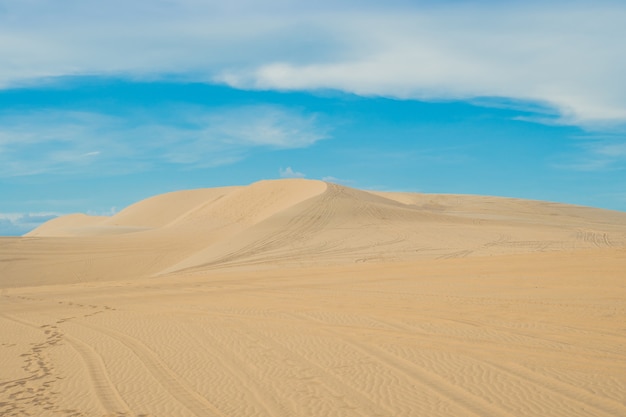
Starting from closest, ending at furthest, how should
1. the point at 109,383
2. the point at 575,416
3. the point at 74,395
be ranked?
the point at 575,416 → the point at 74,395 → the point at 109,383

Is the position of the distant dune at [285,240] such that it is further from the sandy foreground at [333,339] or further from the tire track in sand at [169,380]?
the tire track in sand at [169,380]

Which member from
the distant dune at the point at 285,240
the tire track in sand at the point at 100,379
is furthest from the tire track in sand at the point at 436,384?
the distant dune at the point at 285,240

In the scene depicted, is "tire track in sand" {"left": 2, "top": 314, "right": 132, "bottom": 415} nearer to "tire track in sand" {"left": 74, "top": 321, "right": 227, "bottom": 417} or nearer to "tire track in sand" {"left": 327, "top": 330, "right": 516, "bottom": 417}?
"tire track in sand" {"left": 74, "top": 321, "right": 227, "bottom": 417}

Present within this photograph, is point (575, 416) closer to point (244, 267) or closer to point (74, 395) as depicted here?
point (74, 395)

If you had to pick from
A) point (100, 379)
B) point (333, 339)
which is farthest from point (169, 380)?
point (333, 339)

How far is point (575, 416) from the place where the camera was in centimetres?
573

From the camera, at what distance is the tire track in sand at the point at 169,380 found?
6.36 m

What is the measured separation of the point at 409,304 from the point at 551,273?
5.76 meters

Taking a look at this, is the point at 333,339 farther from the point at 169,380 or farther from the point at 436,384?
the point at 169,380

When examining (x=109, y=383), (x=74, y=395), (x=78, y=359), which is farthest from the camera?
(x=78, y=359)

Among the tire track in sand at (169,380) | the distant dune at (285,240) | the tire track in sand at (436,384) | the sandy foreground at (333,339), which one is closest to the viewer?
the tire track in sand at (436,384)

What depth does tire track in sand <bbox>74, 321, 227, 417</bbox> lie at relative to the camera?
6359 mm

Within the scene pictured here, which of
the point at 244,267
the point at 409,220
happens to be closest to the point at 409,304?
the point at 244,267

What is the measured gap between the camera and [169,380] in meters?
7.54
